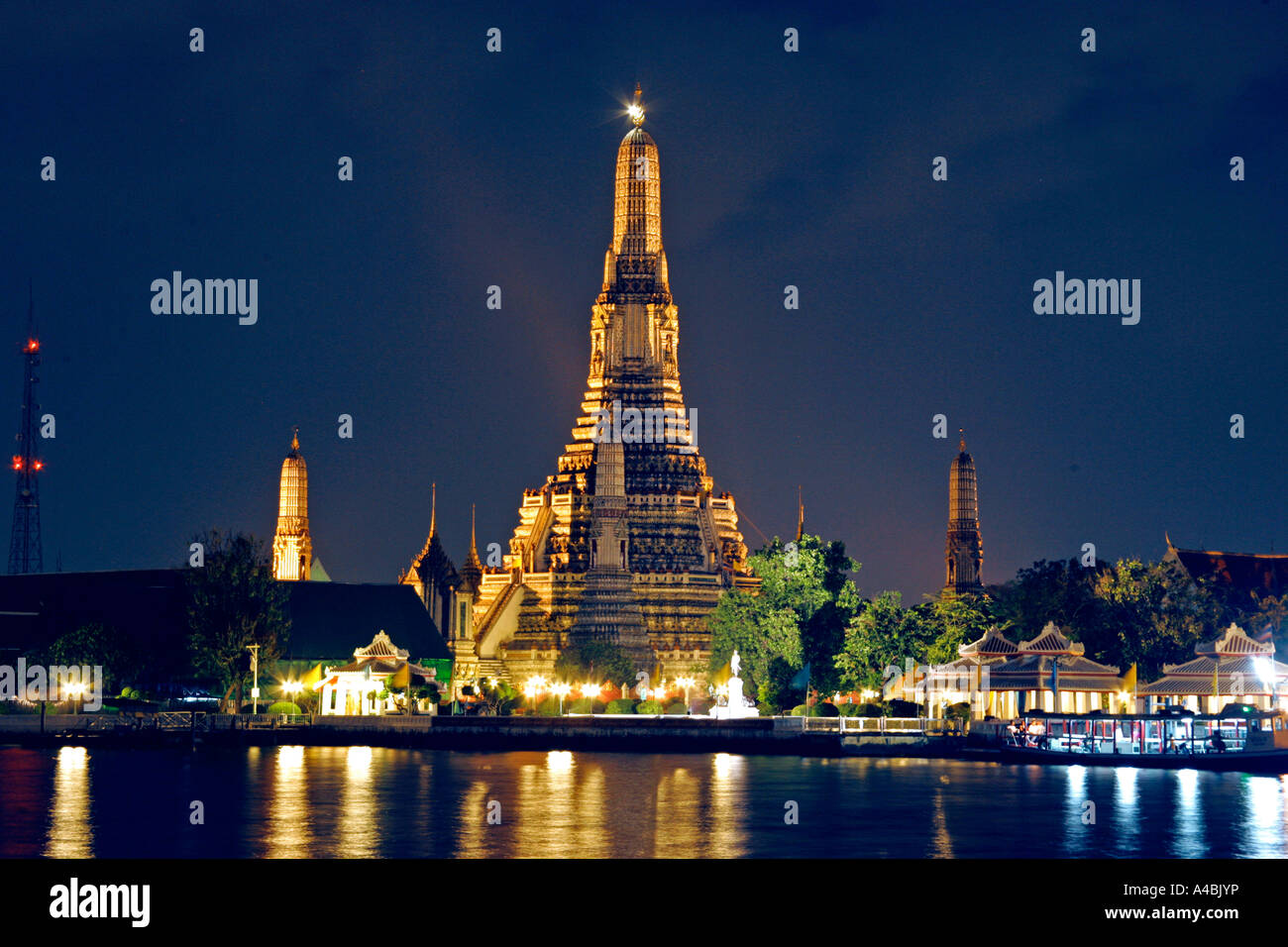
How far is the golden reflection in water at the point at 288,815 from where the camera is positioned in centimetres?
5397

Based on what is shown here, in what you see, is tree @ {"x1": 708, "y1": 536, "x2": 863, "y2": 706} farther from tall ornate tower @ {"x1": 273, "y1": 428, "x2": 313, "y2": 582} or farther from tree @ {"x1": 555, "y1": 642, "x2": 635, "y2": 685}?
tall ornate tower @ {"x1": 273, "y1": 428, "x2": 313, "y2": 582}

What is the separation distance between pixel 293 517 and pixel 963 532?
49.1 meters

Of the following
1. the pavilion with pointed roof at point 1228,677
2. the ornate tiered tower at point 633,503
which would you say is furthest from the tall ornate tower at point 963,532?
the pavilion with pointed roof at point 1228,677

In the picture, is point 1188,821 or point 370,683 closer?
point 1188,821

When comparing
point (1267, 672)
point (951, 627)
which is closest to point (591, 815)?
point (1267, 672)

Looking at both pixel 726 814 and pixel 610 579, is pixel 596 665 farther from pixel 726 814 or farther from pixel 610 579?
pixel 726 814

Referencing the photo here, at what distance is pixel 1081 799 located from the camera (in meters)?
72.5

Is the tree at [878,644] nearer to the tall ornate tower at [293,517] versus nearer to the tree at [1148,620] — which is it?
the tree at [1148,620]

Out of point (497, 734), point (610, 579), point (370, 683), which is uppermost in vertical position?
point (610, 579)

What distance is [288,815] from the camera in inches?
2445

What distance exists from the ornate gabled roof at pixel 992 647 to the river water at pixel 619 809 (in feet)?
31.4
